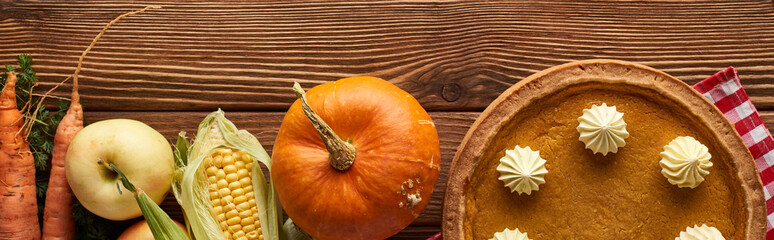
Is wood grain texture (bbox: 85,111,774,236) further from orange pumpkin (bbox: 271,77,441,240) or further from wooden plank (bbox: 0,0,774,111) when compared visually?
orange pumpkin (bbox: 271,77,441,240)

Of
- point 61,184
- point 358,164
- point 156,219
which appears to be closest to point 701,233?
point 358,164

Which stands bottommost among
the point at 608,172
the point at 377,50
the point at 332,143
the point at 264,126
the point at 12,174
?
the point at 12,174

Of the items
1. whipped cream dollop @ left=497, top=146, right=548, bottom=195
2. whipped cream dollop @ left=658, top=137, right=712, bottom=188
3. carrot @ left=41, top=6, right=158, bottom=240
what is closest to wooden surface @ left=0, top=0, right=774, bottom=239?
carrot @ left=41, top=6, right=158, bottom=240

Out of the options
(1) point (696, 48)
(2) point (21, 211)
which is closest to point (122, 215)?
(2) point (21, 211)

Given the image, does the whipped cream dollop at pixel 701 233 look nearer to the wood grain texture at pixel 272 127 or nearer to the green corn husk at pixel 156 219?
the wood grain texture at pixel 272 127

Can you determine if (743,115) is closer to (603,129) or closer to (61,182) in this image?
(603,129)

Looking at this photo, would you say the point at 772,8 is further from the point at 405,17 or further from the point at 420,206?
the point at 420,206

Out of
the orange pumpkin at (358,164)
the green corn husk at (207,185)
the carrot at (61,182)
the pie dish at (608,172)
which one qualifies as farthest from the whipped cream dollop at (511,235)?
the carrot at (61,182)
